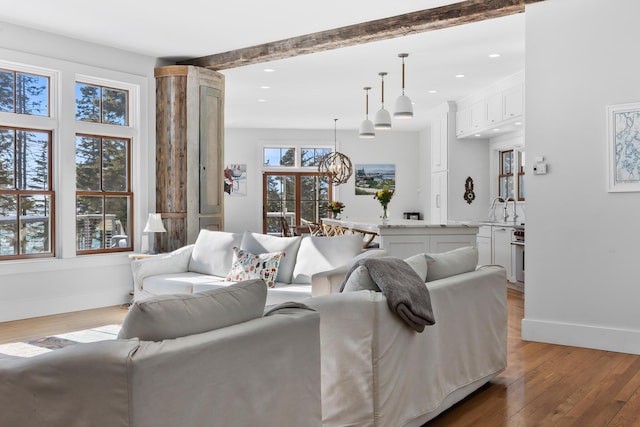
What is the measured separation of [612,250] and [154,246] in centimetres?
472

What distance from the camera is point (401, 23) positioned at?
17.3 feet

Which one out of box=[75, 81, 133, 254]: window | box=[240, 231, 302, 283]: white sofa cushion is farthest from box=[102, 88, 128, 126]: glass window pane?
box=[240, 231, 302, 283]: white sofa cushion

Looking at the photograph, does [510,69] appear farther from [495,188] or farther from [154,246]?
[154,246]

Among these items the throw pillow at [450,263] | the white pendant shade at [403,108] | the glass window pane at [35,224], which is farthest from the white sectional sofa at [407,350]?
the glass window pane at [35,224]

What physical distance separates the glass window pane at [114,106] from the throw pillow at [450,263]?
182 inches

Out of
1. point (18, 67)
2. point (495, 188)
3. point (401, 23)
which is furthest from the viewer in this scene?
point (495, 188)

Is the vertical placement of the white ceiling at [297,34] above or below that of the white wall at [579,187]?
above

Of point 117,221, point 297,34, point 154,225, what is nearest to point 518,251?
point 297,34

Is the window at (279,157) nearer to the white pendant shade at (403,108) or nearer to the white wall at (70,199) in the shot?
the white wall at (70,199)

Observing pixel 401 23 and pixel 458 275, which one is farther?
pixel 401 23

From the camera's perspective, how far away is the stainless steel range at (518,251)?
7.21 meters

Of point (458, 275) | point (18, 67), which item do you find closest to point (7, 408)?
point (458, 275)

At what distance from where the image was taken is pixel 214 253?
5285 mm

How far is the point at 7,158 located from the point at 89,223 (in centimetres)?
110
